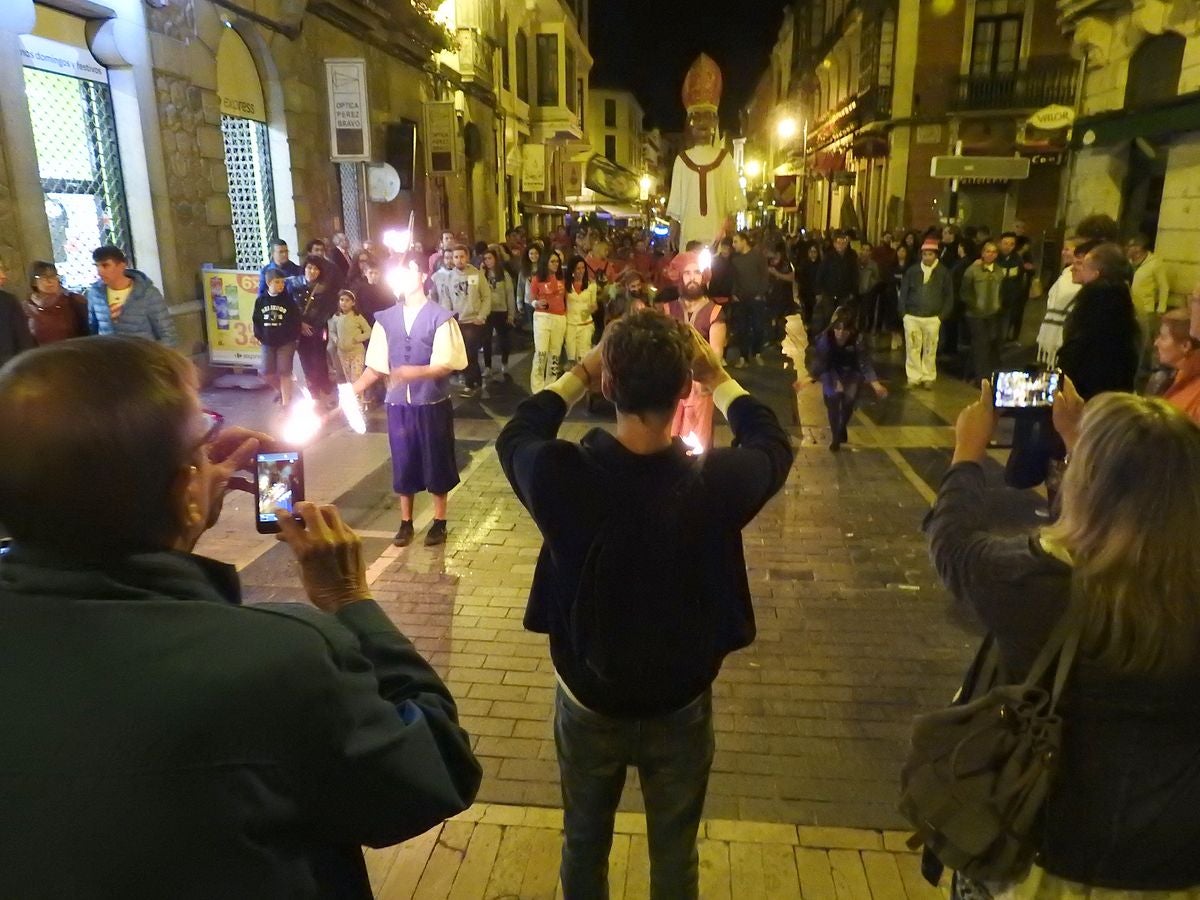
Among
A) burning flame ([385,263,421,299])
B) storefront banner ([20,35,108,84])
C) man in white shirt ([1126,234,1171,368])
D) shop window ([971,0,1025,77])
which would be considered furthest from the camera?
shop window ([971,0,1025,77])

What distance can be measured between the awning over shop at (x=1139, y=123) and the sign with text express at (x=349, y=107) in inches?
434

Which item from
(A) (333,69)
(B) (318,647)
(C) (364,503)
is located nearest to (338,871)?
(B) (318,647)

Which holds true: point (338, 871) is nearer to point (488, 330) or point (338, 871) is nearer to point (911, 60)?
point (488, 330)

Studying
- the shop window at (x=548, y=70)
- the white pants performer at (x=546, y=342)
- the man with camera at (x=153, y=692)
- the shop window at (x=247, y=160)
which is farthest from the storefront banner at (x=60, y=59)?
the shop window at (x=548, y=70)

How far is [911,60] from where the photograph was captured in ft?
84.8

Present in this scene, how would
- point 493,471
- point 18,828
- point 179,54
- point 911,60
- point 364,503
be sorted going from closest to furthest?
point 18,828 → point 364,503 → point 493,471 → point 179,54 → point 911,60

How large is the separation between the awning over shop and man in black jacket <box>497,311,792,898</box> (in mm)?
11029

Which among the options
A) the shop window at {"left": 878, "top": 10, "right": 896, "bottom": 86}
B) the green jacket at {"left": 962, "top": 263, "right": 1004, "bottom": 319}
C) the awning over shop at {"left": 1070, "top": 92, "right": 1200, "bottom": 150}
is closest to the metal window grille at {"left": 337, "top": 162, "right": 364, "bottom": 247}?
the green jacket at {"left": 962, "top": 263, "right": 1004, "bottom": 319}

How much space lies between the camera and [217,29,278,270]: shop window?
11.8 meters

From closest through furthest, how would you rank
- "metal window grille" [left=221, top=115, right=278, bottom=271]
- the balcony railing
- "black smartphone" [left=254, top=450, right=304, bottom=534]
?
"black smartphone" [left=254, top=450, right=304, bottom=534] < "metal window grille" [left=221, top=115, right=278, bottom=271] < the balcony railing

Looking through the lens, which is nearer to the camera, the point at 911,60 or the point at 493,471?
the point at 493,471

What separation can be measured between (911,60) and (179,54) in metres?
22.2

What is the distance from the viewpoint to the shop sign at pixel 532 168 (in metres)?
28.0

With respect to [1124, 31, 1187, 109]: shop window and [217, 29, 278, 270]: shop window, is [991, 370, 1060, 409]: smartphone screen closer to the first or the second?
[217, 29, 278, 270]: shop window
